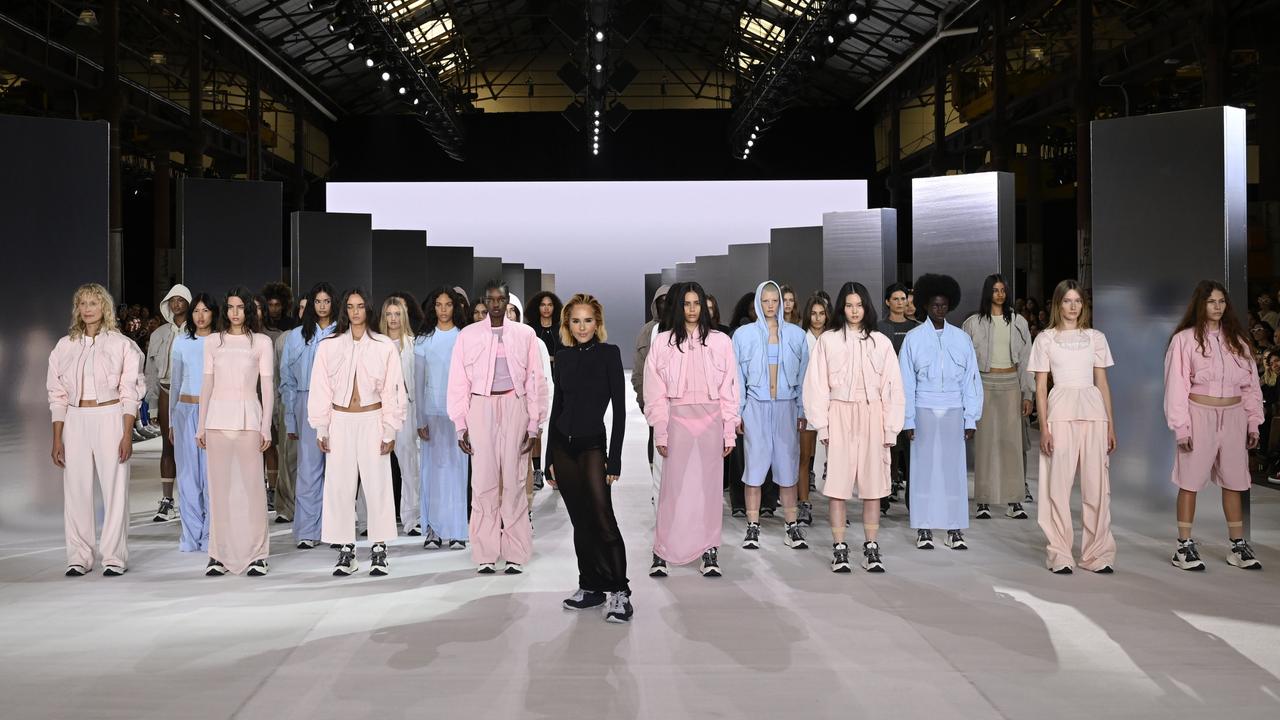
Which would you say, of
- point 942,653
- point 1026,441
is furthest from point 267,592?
point 1026,441

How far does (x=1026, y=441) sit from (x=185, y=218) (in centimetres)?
750

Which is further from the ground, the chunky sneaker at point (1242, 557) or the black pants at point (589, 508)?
the black pants at point (589, 508)

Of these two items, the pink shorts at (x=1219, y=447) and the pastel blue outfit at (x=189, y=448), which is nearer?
the pink shorts at (x=1219, y=447)

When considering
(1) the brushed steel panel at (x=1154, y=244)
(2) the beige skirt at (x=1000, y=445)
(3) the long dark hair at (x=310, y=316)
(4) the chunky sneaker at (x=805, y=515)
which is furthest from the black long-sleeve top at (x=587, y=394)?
(1) the brushed steel panel at (x=1154, y=244)

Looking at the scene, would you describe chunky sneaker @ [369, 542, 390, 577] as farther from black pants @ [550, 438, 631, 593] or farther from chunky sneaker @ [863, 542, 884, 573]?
chunky sneaker @ [863, 542, 884, 573]

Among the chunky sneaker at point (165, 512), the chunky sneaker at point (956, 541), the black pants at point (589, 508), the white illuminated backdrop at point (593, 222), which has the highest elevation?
the white illuminated backdrop at point (593, 222)

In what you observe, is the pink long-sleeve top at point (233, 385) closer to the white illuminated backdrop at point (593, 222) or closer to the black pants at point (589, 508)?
the black pants at point (589, 508)

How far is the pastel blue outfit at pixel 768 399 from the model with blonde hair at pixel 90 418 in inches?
137

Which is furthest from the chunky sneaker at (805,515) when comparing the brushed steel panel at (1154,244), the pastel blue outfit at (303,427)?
the pastel blue outfit at (303,427)

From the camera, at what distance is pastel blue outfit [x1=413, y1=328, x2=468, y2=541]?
6.69 m

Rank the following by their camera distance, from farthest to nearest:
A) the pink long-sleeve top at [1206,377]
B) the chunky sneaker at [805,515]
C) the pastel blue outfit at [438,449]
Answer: the chunky sneaker at [805,515], the pastel blue outfit at [438,449], the pink long-sleeve top at [1206,377]

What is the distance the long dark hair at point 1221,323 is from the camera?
237 inches

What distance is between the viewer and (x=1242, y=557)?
5.96m

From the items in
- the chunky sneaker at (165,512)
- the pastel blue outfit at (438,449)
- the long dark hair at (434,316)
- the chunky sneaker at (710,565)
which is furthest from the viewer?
the chunky sneaker at (165,512)
